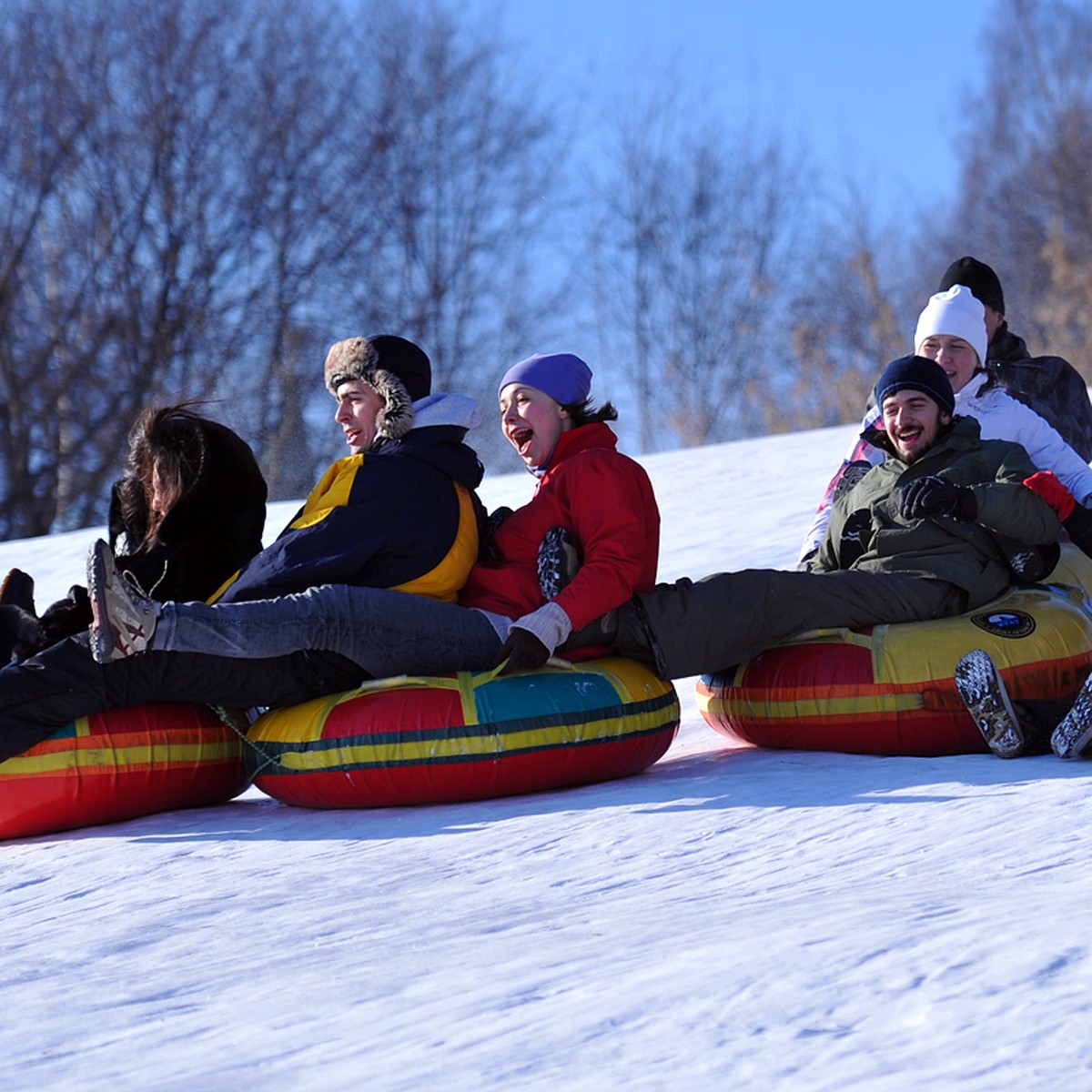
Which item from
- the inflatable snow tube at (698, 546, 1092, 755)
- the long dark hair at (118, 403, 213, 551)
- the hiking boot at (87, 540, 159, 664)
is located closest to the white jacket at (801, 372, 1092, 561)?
the inflatable snow tube at (698, 546, 1092, 755)

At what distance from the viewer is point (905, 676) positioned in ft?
13.2

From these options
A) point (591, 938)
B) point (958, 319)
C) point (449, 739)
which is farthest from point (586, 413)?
point (591, 938)

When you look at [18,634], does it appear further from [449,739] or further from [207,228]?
[207,228]

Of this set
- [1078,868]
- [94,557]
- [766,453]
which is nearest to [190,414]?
[94,557]

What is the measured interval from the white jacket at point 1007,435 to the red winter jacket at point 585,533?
80 cm

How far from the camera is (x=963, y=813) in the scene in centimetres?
325

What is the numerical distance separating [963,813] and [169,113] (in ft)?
59.8

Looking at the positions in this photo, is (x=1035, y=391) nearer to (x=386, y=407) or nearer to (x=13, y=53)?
(x=386, y=407)

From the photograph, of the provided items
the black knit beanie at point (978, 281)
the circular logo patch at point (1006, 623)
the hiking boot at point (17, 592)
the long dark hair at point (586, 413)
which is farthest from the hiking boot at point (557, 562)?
the black knit beanie at point (978, 281)

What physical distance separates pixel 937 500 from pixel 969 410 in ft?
2.83

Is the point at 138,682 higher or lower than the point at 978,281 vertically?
lower

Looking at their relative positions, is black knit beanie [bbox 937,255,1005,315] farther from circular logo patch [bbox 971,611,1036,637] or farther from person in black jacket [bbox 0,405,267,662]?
person in black jacket [bbox 0,405,267,662]

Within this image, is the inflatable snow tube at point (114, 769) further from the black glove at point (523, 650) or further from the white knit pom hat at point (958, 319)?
the white knit pom hat at point (958, 319)

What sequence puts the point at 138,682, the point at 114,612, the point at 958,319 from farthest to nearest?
the point at 958,319 < the point at 138,682 < the point at 114,612
